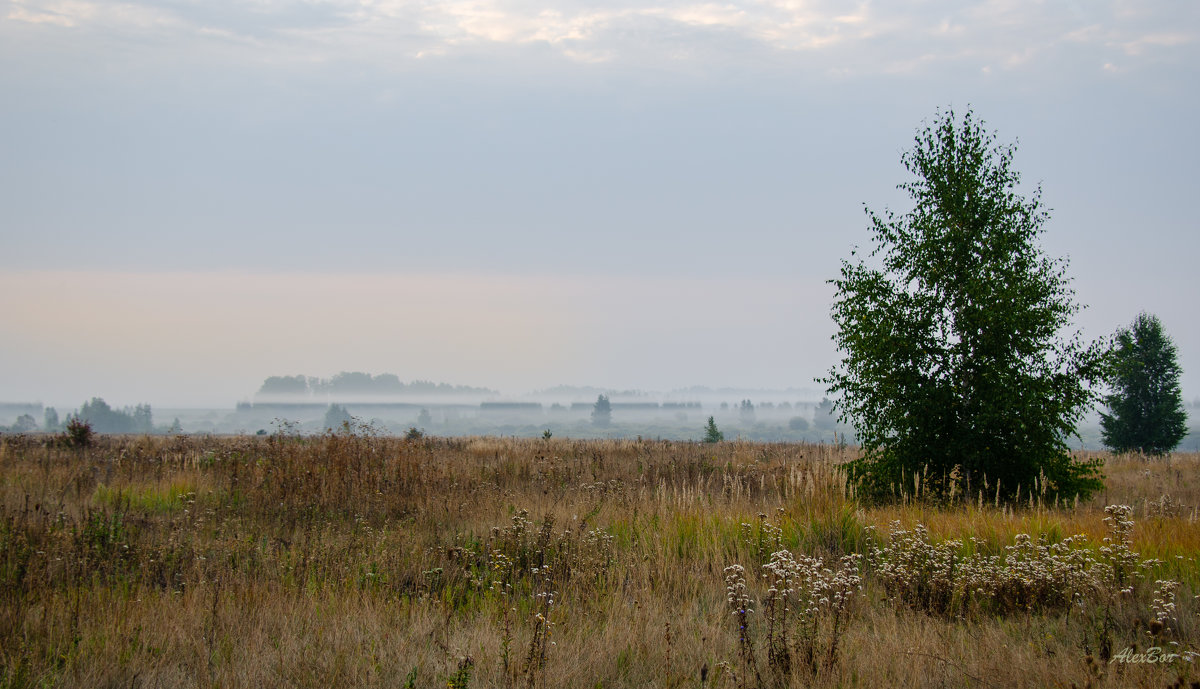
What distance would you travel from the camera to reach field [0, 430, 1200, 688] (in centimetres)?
420

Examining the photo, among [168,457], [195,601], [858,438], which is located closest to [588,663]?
[195,601]

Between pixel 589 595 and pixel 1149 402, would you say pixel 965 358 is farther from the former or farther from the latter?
pixel 1149 402

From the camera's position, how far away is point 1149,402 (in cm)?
3550

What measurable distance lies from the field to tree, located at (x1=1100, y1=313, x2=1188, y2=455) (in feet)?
105

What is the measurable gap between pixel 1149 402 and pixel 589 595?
41944 mm

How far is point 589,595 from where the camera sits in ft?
18.9

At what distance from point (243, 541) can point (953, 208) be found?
11.9 metres

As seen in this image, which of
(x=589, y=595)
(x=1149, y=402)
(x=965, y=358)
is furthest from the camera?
(x=1149, y=402)

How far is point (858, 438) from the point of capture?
11477 mm

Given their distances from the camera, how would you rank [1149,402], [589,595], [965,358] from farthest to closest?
[1149,402], [965,358], [589,595]

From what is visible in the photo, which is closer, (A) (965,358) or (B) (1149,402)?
(A) (965,358)

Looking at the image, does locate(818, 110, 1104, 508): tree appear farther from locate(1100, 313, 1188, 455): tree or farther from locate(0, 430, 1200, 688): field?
locate(1100, 313, 1188, 455): tree

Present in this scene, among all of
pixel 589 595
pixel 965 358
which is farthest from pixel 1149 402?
pixel 589 595

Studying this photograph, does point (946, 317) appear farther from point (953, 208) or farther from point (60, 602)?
point (60, 602)
